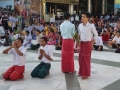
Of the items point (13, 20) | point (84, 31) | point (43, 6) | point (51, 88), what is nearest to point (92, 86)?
point (51, 88)

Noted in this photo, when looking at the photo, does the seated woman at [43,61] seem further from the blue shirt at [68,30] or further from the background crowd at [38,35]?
the background crowd at [38,35]

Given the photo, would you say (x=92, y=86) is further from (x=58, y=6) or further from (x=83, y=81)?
(x=58, y=6)

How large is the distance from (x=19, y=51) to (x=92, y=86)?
1709mm

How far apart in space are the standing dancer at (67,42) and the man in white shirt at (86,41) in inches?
15.5

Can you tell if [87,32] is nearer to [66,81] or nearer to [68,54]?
[68,54]

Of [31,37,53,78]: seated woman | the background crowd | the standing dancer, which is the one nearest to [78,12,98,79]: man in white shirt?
the background crowd

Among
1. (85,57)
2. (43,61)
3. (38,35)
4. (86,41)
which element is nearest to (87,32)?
(86,41)

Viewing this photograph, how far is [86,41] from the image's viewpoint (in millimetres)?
5328

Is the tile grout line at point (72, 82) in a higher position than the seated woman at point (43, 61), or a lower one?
lower

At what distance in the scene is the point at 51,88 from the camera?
4734 millimetres

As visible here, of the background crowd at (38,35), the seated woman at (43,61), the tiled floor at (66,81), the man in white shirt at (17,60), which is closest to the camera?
the tiled floor at (66,81)

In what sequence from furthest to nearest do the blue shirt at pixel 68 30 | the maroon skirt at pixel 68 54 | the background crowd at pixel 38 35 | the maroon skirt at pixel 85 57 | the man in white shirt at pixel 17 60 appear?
the background crowd at pixel 38 35 → the maroon skirt at pixel 68 54 → the blue shirt at pixel 68 30 → the maroon skirt at pixel 85 57 → the man in white shirt at pixel 17 60

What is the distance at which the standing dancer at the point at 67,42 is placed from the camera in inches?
226

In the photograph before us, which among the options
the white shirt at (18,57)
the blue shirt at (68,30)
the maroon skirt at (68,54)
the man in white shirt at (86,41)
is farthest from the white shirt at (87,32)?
the white shirt at (18,57)
